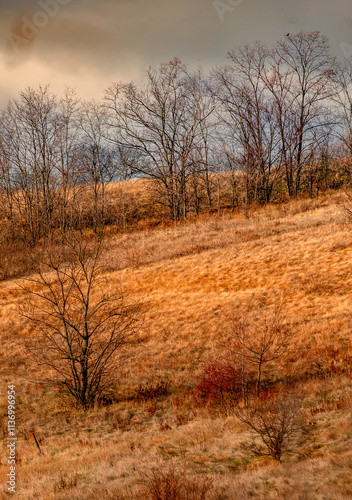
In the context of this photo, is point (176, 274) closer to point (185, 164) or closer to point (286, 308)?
point (286, 308)

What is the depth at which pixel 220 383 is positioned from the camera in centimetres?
1014

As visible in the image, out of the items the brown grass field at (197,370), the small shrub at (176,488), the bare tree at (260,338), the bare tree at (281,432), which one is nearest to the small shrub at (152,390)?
the brown grass field at (197,370)

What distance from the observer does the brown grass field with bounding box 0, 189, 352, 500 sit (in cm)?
573

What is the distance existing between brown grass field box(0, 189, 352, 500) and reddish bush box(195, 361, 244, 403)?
0.55 m

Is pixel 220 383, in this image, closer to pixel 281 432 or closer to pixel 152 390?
pixel 152 390

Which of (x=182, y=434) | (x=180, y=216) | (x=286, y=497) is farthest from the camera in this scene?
(x=180, y=216)

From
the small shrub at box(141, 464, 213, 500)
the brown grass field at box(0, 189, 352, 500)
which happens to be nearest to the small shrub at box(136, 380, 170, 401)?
the brown grass field at box(0, 189, 352, 500)

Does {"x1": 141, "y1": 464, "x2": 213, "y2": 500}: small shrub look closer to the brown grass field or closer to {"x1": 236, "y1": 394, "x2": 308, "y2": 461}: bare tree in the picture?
the brown grass field

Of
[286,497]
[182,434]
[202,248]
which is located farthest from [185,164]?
[286,497]

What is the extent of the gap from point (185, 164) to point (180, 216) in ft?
18.2

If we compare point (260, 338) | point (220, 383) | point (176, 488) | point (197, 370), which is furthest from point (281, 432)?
point (260, 338)

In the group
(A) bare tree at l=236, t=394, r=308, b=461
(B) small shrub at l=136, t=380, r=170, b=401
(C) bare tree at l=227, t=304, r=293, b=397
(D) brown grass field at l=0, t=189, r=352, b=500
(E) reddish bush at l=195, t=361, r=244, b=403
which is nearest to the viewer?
(D) brown grass field at l=0, t=189, r=352, b=500

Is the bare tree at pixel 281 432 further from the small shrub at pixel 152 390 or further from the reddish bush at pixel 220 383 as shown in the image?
the small shrub at pixel 152 390

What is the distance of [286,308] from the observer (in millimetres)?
14227
